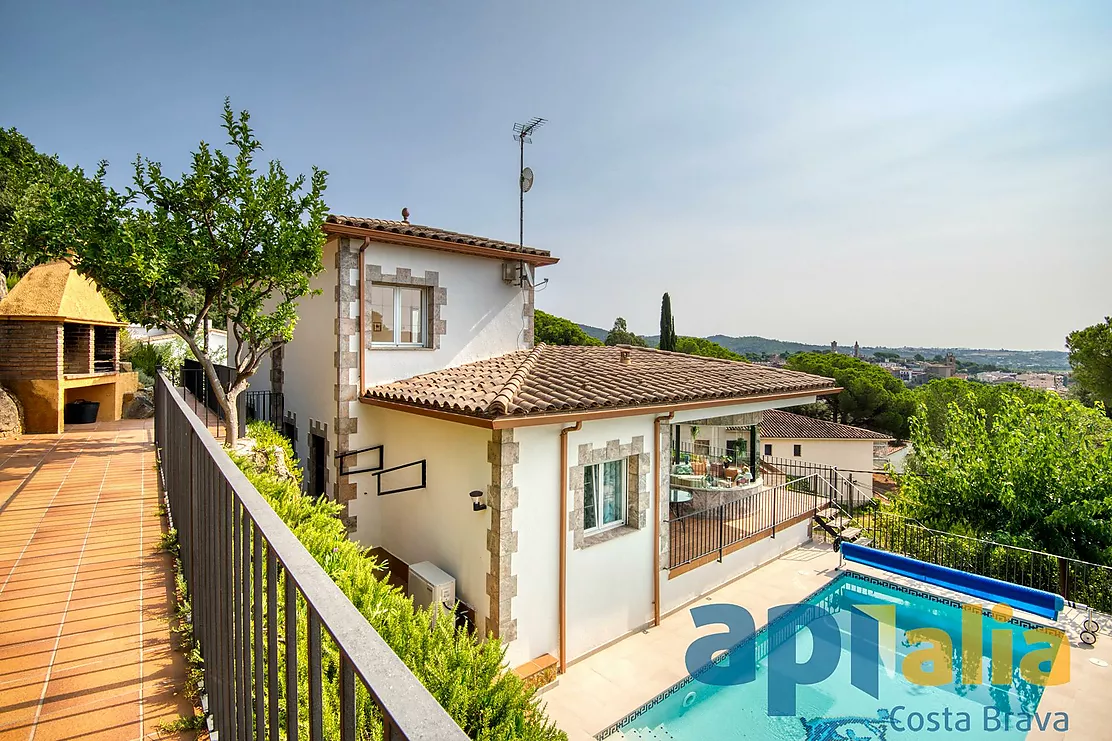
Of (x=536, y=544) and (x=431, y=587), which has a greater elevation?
(x=536, y=544)

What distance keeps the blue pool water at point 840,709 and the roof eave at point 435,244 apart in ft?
30.3

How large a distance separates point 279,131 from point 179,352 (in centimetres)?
1691

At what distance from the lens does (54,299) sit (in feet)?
38.2

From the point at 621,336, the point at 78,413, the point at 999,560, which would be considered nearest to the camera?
the point at 999,560

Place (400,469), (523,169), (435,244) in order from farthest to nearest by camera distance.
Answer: (523,169) → (435,244) → (400,469)

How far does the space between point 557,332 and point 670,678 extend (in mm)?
37879

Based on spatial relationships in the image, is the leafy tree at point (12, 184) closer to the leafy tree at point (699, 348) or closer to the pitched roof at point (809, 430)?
the pitched roof at point (809, 430)

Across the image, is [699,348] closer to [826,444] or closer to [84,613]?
[826,444]

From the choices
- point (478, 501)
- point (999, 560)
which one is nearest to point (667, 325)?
point (999, 560)

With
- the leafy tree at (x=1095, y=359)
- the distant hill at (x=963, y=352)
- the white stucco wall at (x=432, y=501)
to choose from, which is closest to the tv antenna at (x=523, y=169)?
the white stucco wall at (x=432, y=501)

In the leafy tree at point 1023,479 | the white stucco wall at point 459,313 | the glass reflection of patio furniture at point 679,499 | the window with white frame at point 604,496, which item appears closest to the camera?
the window with white frame at point 604,496

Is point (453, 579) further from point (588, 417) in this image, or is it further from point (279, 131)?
point (279, 131)

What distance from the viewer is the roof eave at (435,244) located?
966 cm

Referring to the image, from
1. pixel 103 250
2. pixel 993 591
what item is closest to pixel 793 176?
pixel 993 591
